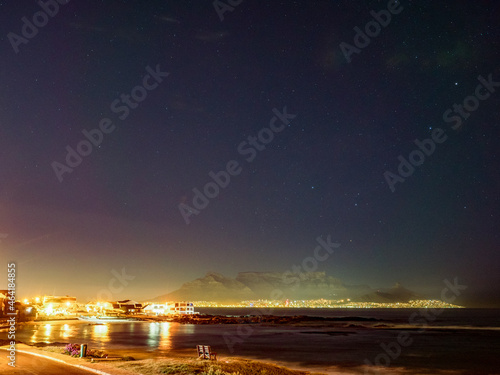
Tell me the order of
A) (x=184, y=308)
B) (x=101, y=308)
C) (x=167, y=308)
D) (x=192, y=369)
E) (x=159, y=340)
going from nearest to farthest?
1. (x=192, y=369)
2. (x=159, y=340)
3. (x=101, y=308)
4. (x=167, y=308)
5. (x=184, y=308)

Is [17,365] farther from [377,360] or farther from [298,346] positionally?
[298,346]

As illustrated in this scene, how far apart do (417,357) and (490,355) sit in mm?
12546

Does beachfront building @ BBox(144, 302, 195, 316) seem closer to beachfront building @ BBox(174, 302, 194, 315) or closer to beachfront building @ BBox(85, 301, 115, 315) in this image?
beachfront building @ BBox(174, 302, 194, 315)

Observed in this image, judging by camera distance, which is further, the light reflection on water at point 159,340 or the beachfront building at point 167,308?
the beachfront building at point 167,308

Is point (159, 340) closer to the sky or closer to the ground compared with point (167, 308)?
closer to the sky

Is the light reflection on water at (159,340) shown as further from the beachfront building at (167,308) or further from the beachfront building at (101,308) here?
the beachfront building at (167,308)

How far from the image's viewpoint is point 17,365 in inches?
886

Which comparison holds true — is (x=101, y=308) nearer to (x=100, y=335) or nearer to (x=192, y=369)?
(x=100, y=335)

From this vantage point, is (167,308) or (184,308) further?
(184,308)

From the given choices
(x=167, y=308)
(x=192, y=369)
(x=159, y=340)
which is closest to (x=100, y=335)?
(x=159, y=340)

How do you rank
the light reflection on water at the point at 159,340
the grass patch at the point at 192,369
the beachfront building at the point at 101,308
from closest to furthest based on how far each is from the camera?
the grass patch at the point at 192,369 < the light reflection on water at the point at 159,340 < the beachfront building at the point at 101,308

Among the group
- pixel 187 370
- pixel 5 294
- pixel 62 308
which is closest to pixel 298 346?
pixel 187 370

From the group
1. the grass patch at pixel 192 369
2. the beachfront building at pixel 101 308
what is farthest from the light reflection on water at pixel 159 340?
the beachfront building at pixel 101 308

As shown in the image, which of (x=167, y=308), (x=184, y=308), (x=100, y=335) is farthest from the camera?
(x=184, y=308)
